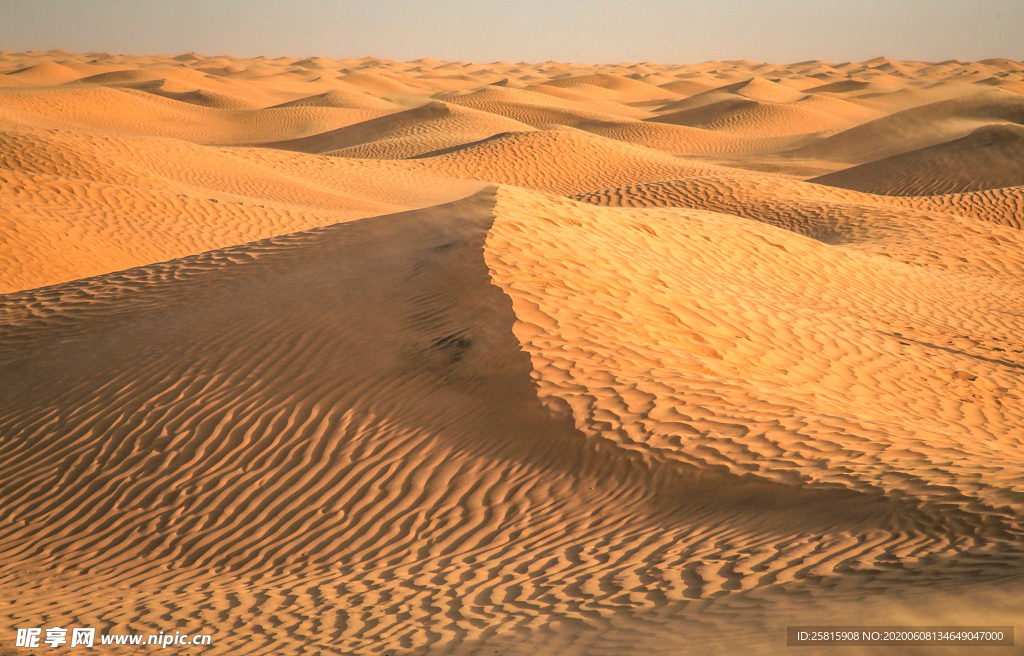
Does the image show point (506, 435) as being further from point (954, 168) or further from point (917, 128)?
point (917, 128)

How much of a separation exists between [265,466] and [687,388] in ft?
10.6

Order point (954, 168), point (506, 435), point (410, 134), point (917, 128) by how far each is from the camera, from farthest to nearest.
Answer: point (410, 134) < point (917, 128) < point (954, 168) < point (506, 435)

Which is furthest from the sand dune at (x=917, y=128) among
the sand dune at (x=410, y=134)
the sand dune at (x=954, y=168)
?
the sand dune at (x=410, y=134)

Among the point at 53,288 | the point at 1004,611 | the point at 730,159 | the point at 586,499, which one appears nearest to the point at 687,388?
the point at 586,499

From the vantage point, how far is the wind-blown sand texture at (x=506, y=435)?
13.4 ft

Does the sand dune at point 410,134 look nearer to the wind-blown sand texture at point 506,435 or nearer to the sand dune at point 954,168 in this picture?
the sand dune at point 954,168

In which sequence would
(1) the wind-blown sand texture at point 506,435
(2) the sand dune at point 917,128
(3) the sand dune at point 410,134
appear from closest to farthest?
1. (1) the wind-blown sand texture at point 506,435
2. (3) the sand dune at point 410,134
3. (2) the sand dune at point 917,128

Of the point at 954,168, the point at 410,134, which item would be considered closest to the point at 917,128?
the point at 954,168

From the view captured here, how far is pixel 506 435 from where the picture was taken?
579cm

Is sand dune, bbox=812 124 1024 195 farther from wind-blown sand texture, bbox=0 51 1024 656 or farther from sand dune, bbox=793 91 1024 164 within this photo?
wind-blown sand texture, bbox=0 51 1024 656

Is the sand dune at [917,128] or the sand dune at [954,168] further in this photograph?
the sand dune at [917,128]

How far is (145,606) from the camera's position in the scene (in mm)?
4617

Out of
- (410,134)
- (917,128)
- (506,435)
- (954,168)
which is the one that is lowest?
(506,435)

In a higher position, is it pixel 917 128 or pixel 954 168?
pixel 917 128
